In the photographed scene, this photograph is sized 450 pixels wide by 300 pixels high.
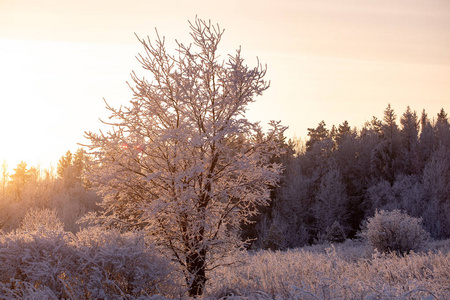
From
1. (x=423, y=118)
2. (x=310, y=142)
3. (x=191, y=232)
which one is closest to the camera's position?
(x=191, y=232)

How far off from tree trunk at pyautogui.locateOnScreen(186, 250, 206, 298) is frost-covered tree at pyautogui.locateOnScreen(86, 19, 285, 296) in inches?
0.9

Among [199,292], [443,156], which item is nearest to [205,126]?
[199,292]

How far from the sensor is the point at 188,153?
8883 mm

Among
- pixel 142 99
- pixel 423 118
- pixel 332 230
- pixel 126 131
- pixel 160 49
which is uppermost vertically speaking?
pixel 423 118

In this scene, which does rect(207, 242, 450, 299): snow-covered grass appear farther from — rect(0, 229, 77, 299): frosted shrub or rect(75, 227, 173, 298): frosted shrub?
rect(0, 229, 77, 299): frosted shrub

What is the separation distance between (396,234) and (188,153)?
13.2 metres

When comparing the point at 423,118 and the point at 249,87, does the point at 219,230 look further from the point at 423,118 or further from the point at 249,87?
the point at 423,118

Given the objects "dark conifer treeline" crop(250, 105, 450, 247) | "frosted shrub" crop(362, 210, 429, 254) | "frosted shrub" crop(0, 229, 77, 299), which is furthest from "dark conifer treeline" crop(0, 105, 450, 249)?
"frosted shrub" crop(0, 229, 77, 299)

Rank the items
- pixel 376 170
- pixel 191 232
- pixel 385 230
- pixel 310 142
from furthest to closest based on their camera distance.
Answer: pixel 310 142 → pixel 376 170 → pixel 385 230 → pixel 191 232

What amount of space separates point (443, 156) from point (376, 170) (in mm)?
6253

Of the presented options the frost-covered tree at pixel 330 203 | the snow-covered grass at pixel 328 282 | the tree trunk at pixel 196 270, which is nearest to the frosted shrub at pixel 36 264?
the tree trunk at pixel 196 270

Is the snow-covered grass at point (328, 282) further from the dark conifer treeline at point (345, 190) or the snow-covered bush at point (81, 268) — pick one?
the dark conifer treeline at point (345, 190)

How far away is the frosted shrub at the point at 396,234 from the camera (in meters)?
17.9

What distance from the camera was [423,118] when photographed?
57.4 m
